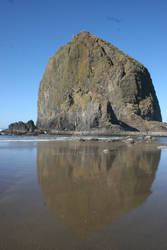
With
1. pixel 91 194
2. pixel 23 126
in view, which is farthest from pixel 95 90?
pixel 91 194

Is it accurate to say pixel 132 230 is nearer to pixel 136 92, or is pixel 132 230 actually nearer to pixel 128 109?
pixel 128 109

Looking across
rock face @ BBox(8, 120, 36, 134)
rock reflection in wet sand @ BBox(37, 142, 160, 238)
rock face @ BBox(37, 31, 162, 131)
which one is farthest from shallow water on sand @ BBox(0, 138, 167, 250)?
rock face @ BBox(8, 120, 36, 134)

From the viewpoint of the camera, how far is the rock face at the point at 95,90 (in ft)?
281

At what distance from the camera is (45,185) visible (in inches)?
221

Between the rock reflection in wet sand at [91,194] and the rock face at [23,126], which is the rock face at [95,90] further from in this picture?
the rock reflection in wet sand at [91,194]

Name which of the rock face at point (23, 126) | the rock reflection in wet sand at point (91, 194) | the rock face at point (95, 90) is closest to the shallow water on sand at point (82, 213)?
the rock reflection in wet sand at point (91, 194)

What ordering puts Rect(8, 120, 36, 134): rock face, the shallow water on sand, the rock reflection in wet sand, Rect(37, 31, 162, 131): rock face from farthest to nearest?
Rect(37, 31, 162, 131): rock face < Rect(8, 120, 36, 134): rock face < the rock reflection in wet sand < the shallow water on sand

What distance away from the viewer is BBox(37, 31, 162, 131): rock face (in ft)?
281

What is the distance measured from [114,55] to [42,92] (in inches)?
1987

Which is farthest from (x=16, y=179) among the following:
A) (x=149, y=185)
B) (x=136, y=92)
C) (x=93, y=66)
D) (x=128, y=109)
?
(x=93, y=66)

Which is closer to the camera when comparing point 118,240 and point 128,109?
point 118,240

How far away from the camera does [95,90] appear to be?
95500 millimetres

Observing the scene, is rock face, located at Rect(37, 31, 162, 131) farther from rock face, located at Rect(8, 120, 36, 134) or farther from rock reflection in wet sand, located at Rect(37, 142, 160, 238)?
rock reflection in wet sand, located at Rect(37, 142, 160, 238)

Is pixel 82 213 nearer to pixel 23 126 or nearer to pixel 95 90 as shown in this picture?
pixel 23 126
